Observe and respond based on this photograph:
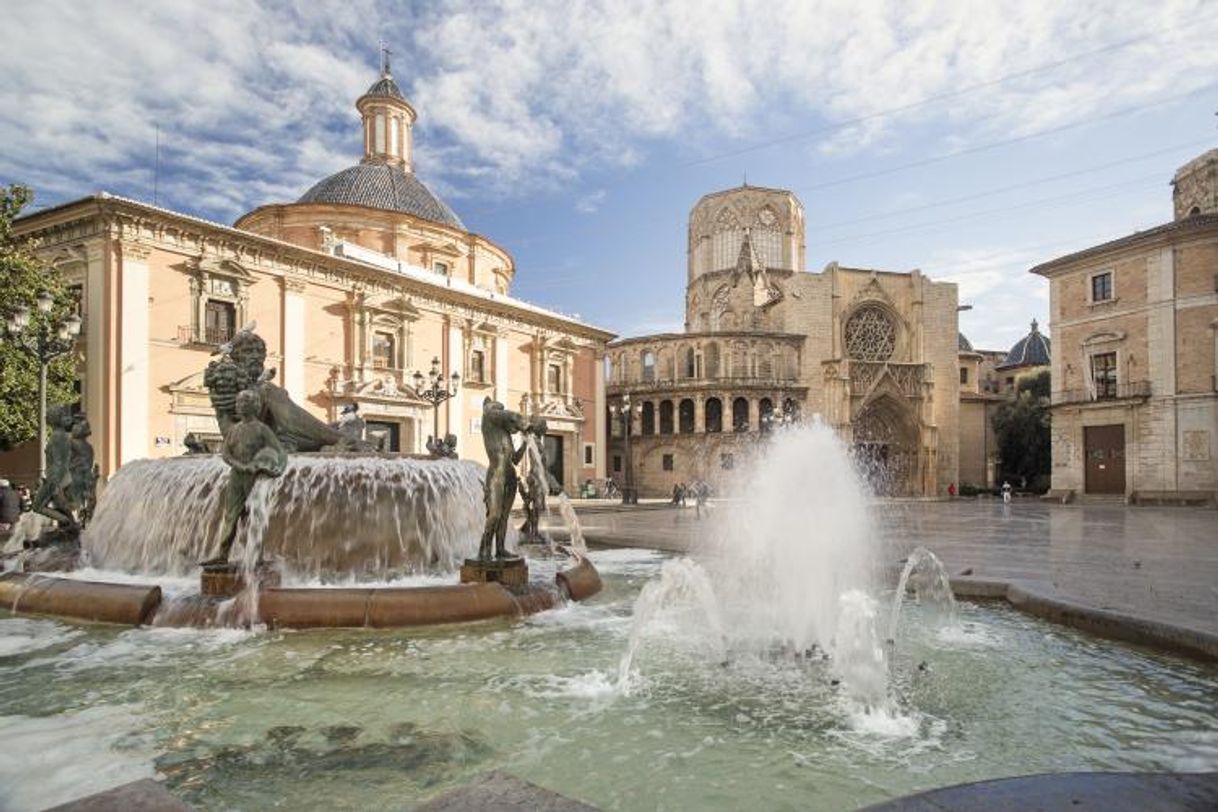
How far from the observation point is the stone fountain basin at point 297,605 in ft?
18.9

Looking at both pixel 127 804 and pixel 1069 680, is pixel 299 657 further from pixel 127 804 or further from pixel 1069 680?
pixel 1069 680

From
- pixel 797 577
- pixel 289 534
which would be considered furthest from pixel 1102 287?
pixel 289 534

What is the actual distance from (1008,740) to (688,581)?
10.1 ft

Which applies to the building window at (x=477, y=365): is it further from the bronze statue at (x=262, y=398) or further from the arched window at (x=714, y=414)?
the bronze statue at (x=262, y=398)

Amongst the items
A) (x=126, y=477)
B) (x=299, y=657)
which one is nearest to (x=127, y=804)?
(x=299, y=657)

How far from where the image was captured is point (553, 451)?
35500 mm

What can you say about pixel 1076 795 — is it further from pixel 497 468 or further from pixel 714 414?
pixel 714 414

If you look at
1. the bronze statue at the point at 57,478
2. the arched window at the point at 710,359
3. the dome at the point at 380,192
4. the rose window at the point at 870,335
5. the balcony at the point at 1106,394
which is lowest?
the bronze statue at the point at 57,478

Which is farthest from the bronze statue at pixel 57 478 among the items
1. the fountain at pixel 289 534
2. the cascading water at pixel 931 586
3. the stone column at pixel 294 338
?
the stone column at pixel 294 338

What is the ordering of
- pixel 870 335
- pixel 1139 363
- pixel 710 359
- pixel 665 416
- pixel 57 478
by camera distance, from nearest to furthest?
1. pixel 57 478
2. pixel 1139 363
3. pixel 665 416
4. pixel 710 359
5. pixel 870 335

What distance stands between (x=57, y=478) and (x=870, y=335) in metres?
45.8

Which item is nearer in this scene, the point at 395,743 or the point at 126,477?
the point at 395,743

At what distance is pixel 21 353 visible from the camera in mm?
17922

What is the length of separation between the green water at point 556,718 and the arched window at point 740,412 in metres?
38.0
